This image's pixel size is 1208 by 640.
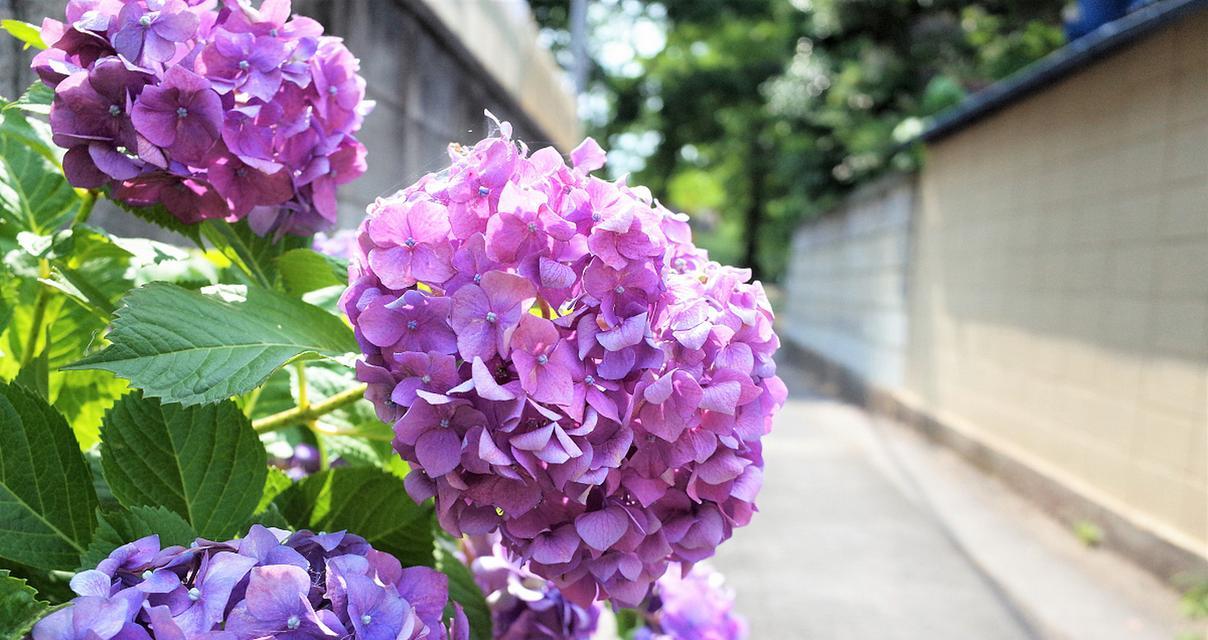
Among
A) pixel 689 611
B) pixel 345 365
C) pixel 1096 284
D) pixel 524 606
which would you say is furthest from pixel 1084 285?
pixel 345 365

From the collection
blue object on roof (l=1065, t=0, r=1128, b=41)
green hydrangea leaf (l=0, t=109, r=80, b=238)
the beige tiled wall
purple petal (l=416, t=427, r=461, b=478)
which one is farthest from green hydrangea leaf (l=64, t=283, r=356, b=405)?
blue object on roof (l=1065, t=0, r=1128, b=41)

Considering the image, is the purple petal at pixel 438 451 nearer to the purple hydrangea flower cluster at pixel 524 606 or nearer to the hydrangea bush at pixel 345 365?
the hydrangea bush at pixel 345 365

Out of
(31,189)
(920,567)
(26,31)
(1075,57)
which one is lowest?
(920,567)

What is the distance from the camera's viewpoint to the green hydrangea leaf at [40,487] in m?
0.65

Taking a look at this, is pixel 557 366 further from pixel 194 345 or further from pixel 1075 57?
pixel 1075 57

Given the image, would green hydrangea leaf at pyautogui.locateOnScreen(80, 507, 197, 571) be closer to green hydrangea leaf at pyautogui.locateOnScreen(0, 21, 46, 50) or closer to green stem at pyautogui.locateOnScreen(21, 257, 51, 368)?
green stem at pyautogui.locateOnScreen(21, 257, 51, 368)

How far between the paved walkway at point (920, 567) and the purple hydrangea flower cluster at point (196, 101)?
326 cm

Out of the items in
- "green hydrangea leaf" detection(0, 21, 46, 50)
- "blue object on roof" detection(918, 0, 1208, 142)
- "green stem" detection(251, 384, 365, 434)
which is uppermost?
"blue object on roof" detection(918, 0, 1208, 142)

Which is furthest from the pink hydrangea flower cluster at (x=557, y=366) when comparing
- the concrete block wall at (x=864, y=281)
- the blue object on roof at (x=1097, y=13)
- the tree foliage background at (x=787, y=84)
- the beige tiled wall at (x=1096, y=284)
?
the concrete block wall at (x=864, y=281)

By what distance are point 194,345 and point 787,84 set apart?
1239 centimetres

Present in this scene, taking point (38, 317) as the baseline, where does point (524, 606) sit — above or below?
below

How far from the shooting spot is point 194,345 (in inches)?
25.0

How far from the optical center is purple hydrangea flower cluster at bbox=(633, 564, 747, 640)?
1.16 metres

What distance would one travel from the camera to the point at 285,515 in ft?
2.60
